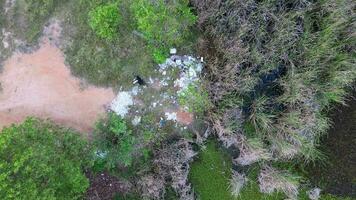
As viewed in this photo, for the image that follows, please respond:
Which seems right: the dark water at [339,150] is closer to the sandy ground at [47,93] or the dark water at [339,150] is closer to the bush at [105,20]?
the sandy ground at [47,93]

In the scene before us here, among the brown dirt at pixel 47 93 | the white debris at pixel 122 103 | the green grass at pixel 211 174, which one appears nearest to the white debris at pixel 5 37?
the brown dirt at pixel 47 93

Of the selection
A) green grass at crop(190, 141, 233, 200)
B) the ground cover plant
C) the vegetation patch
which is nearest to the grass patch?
the ground cover plant

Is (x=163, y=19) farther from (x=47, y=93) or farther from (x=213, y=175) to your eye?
(x=213, y=175)

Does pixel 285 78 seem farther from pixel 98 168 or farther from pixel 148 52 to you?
pixel 98 168

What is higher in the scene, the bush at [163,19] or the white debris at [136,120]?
the bush at [163,19]

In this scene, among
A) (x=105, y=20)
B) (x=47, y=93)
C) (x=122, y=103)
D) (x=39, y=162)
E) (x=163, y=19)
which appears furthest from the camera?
(x=122, y=103)

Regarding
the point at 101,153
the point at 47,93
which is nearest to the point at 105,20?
the point at 47,93

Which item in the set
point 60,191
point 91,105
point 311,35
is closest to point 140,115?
point 91,105
